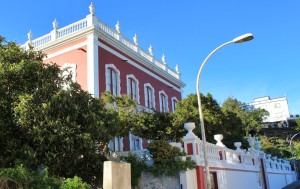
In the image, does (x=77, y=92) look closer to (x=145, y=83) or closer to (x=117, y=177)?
(x=117, y=177)

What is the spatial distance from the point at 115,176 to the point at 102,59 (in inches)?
716

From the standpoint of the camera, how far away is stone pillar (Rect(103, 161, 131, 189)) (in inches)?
240

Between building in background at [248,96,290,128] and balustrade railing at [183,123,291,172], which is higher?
building in background at [248,96,290,128]

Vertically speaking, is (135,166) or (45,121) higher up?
(45,121)

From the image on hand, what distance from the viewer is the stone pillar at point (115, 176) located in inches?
240

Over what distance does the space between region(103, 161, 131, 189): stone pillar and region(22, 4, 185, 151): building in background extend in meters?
14.8

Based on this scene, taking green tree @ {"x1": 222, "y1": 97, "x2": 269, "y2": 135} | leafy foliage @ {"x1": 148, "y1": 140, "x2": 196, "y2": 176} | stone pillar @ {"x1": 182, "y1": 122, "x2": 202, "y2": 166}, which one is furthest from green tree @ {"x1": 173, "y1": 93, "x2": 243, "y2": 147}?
green tree @ {"x1": 222, "y1": 97, "x2": 269, "y2": 135}

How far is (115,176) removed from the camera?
243 inches

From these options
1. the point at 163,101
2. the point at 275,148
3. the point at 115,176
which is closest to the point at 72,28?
the point at 163,101

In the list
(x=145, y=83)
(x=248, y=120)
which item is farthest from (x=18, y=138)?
(x=248, y=120)

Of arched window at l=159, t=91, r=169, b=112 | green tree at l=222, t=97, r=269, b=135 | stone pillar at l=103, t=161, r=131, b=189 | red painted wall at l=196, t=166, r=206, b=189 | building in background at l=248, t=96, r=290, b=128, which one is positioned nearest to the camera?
stone pillar at l=103, t=161, r=131, b=189

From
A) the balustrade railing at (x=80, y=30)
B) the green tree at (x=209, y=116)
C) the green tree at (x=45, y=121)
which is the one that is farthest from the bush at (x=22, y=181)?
the balustrade railing at (x=80, y=30)

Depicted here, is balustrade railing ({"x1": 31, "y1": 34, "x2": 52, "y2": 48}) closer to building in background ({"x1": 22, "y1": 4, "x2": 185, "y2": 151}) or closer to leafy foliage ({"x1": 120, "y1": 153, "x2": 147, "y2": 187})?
building in background ({"x1": 22, "y1": 4, "x2": 185, "y2": 151})

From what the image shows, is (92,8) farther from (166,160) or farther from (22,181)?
(22,181)
